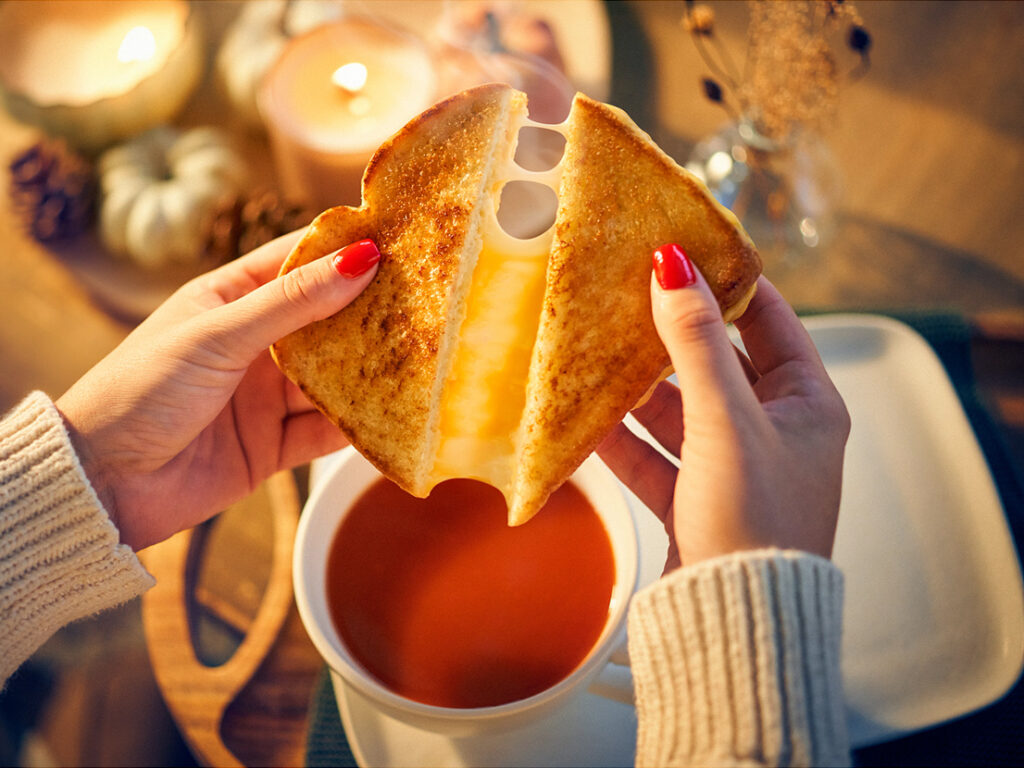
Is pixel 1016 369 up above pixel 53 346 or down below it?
above

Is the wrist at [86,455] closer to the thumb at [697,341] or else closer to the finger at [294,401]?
the finger at [294,401]

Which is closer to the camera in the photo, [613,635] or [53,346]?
[613,635]

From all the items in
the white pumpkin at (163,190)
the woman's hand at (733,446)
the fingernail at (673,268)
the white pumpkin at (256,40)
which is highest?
the fingernail at (673,268)

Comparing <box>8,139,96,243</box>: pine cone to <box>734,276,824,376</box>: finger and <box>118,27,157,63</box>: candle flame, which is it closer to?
<box>118,27,157,63</box>: candle flame

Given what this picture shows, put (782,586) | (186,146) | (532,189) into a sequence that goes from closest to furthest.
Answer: (782,586), (532,189), (186,146)

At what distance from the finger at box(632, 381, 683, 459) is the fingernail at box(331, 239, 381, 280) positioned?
46 cm

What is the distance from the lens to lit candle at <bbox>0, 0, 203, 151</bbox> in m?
1.40

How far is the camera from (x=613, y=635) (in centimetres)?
84

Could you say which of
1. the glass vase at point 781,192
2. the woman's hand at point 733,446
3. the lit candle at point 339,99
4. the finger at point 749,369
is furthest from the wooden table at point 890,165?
the woman's hand at point 733,446

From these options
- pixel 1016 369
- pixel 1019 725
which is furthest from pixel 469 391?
pixel 1016 369

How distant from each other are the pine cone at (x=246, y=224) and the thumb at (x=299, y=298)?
0.48 metres

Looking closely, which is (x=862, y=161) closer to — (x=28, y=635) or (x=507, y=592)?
(x=507, y=592)

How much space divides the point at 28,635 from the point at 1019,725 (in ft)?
4.39

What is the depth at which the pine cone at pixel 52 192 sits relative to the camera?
1.41m
